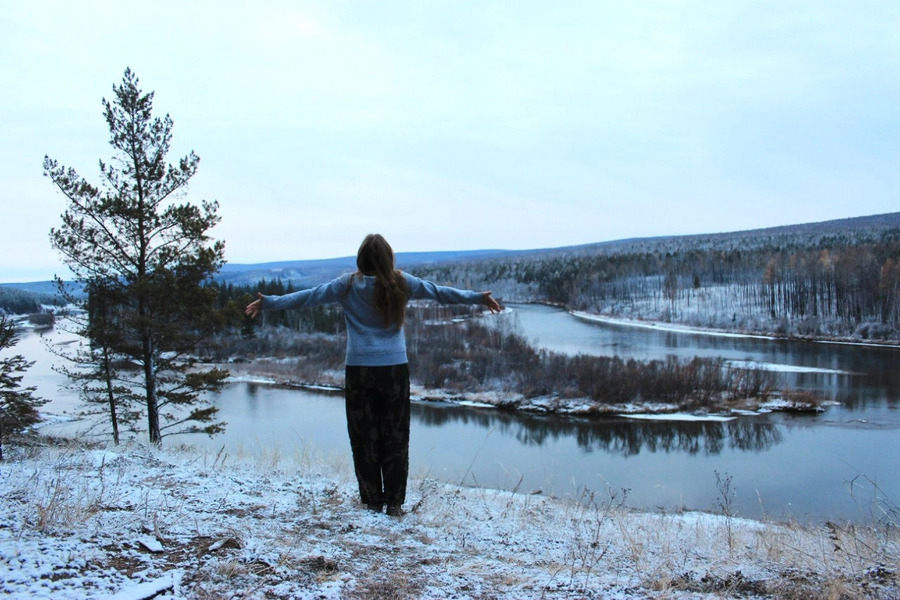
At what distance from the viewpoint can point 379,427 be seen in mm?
3922

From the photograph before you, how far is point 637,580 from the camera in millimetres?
2787

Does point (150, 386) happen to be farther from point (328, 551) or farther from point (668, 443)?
point (668, 443)

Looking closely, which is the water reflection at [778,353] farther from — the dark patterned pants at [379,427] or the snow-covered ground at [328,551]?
the dark patterned pants at [379,427]

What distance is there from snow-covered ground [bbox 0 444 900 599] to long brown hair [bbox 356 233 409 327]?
1.27m

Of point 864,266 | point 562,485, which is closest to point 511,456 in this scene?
point 562,485

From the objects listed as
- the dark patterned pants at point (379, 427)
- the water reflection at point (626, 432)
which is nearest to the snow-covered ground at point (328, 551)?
the dark patterned pants at point (379, 427)

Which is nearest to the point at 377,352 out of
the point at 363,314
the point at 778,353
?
the point at 363,314

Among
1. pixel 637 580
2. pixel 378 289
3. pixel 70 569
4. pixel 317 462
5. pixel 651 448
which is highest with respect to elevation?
pixel 378 289

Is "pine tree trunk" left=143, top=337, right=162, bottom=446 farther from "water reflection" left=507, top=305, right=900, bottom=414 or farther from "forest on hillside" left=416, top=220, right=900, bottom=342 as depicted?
"forest on hillside" left=416, top=220, right=900, bottom=342

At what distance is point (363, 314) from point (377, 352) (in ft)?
0.84

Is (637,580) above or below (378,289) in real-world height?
below

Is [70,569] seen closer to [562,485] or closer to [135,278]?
[135,278]

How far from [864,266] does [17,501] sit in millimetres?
70468

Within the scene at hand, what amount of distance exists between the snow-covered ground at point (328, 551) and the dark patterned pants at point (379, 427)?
Result: 0.20m
